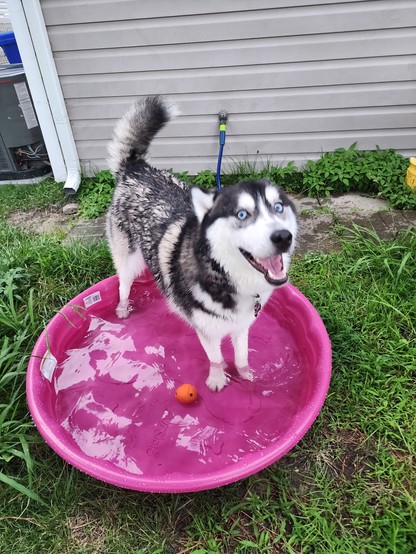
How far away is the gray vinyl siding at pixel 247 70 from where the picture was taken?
162 inches

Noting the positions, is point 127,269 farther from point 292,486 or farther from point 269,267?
point 292,486

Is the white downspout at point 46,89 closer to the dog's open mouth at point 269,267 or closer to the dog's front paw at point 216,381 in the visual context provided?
the dog's front paw at point 216,381

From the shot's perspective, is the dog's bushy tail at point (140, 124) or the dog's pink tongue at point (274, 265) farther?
the dog's bushy tail at point (140, 124)

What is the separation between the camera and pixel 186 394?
261 centimetres

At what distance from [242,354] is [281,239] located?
1197 millimetres

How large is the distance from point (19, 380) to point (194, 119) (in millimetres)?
3484

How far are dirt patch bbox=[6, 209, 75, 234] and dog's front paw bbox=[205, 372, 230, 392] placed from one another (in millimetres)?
2533

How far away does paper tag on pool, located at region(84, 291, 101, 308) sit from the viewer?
3137mm

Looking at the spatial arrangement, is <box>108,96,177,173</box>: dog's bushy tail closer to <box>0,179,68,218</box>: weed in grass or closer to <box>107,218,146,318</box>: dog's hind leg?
<box>107,218,146,318</box>: dog's hind leg

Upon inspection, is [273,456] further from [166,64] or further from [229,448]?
[166,64]

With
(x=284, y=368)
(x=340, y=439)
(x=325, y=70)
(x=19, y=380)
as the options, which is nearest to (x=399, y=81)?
(x=325, y=70)

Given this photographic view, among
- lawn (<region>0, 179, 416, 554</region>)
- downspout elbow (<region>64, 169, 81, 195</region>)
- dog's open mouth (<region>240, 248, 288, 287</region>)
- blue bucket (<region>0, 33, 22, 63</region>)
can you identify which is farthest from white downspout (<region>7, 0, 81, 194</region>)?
dog's open mouth (<region>240, 248, 288, 287</region>)

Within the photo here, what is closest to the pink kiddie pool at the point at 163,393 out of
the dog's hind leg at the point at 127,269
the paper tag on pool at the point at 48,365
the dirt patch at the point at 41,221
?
the paper tag on pool at the point at 48,365

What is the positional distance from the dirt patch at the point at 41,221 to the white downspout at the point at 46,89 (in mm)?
404
